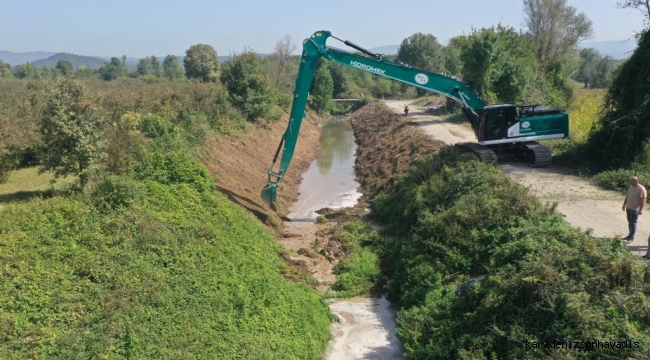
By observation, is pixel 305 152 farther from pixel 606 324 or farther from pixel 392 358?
pixel 606 324

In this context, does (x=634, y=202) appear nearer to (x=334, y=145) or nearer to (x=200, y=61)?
(x=334, y=145)

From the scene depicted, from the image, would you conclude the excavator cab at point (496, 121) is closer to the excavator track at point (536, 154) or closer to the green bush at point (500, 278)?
the excavator track at point (536, 154)

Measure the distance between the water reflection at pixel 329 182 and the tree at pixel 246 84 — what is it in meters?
5.86

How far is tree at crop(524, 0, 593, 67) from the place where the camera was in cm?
4516

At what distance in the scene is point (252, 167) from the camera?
25234 millimetres

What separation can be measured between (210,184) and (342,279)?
553cm

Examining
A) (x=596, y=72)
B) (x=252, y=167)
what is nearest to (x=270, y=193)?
(x=252, y=167)

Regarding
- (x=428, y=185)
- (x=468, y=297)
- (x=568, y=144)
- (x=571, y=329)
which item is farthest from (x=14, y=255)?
(x=568, y=144)

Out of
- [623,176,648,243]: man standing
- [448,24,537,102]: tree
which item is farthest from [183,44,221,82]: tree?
[623,176,648,243]: man standing

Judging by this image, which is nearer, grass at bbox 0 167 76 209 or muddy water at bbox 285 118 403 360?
muddy water at bbox 285 118 403 360

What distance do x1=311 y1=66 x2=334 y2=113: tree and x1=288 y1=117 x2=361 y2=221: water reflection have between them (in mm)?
14681

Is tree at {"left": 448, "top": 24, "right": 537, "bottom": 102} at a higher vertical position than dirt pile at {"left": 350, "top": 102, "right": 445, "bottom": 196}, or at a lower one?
higher

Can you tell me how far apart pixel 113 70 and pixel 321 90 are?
191ft

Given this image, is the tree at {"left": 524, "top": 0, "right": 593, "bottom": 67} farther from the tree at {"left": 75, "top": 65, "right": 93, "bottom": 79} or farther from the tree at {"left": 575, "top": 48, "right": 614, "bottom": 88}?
the tree at {"left": 75, "top": 65, "right": 93, "bottom": 79}
